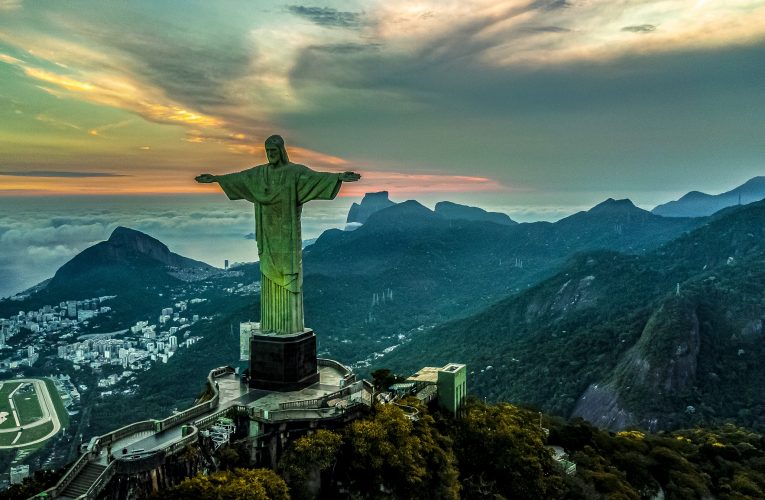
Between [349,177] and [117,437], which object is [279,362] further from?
[349,177]

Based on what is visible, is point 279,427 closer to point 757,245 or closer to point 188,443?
point 188,443

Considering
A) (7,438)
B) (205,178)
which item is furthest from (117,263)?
(205,178)

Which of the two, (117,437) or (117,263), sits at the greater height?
(117,437)

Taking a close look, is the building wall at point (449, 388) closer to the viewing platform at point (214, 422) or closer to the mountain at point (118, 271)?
the viewing platform at point (214, 422)

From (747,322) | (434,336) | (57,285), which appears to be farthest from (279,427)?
(57,285)

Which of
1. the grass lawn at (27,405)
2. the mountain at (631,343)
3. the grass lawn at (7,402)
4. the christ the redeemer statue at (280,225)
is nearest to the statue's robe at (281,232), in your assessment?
→ the christ the redeemer statue at (280,225)
